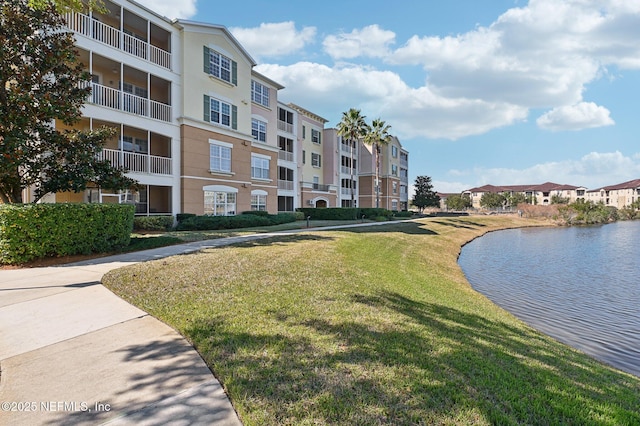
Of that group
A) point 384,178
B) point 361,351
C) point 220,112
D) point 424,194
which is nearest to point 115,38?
point 220,112

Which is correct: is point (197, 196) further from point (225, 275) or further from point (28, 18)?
point (225, 275)

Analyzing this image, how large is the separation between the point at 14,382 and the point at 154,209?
19374 millimetres

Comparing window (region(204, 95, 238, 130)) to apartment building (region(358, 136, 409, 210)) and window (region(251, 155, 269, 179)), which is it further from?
apartment building (region(358, 136, 409, 210))

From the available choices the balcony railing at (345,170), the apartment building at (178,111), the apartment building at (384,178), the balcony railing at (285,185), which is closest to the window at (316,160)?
the balcony railing at (345,170)

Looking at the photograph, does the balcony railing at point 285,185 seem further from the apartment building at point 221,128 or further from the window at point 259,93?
the window at point 259,93

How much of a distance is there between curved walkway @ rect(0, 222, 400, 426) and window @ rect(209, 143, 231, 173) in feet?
56.2

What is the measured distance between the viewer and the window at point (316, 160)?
4128 centimetres

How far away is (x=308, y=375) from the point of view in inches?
147

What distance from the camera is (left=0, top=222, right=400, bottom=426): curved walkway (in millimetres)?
3107

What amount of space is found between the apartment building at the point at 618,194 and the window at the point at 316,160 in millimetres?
108942

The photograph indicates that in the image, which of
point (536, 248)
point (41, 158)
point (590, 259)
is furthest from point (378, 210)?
point (41, 158)

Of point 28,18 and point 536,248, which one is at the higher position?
point 28,18

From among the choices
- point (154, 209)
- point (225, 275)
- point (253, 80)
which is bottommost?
point (225, 275)

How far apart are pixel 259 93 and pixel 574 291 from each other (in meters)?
25.1
